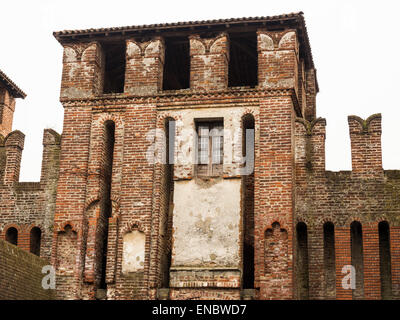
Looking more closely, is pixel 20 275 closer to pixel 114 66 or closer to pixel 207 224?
pixel 207 224

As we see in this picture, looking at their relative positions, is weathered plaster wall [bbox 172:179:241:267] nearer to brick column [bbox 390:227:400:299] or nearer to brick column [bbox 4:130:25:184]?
brick column [bbox 390:227:400:299]

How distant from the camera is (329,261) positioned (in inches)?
725

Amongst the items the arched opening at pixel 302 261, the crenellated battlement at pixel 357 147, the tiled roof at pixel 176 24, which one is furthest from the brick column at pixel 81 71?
the arched opening at pixel 302 261

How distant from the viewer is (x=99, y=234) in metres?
18.6

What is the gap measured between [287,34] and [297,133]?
2.46 meters

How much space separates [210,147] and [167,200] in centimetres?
168

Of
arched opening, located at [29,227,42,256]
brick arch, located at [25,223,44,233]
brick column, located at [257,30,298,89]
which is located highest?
brick column, located at [257,30,298,89]

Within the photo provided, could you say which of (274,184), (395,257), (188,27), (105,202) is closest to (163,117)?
(188,27)

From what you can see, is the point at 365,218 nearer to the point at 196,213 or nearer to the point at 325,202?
the point at 325,202

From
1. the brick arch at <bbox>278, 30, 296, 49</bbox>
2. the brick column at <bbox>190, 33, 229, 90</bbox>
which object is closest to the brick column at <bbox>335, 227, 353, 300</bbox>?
the brick column at <bbox>190, 33, 229, 90</bbox>

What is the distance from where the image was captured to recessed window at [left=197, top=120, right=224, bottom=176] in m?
18.6

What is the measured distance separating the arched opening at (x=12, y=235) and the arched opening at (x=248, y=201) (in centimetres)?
600

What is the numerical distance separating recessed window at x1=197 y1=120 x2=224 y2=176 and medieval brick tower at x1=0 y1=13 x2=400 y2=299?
0.03 m
